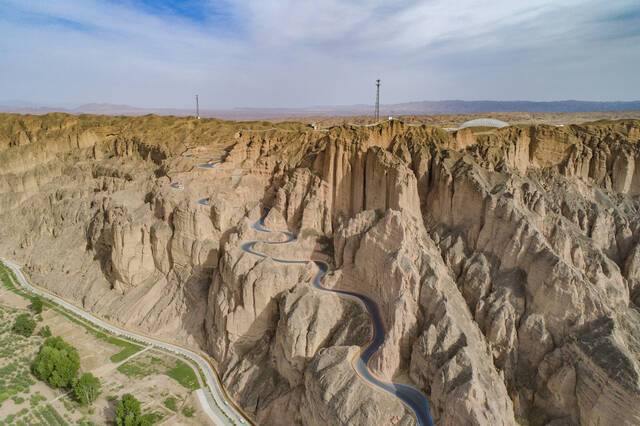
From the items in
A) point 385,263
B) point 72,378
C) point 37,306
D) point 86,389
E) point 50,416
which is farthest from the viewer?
point 37,306

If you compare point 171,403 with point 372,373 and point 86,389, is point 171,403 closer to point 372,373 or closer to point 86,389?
point 86,389

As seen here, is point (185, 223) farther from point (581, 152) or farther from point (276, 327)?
point (581, 152)

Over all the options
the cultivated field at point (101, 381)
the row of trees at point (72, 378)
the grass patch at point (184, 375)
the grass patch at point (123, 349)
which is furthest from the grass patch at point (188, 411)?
the grass patch at point (123, 349)

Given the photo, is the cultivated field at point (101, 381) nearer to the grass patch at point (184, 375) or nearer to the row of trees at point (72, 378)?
the grass patch at point (184, 375)

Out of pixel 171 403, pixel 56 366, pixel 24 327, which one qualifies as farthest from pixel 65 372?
pixel 24 327

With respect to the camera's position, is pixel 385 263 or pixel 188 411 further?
pixel 188 411
